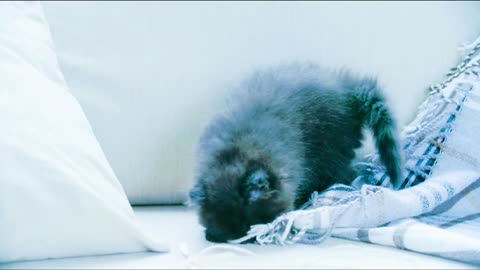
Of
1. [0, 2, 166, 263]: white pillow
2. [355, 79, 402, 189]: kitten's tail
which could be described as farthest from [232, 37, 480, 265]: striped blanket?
[0, 2, 166, 263]: white pillow

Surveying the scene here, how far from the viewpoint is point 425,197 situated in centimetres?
96

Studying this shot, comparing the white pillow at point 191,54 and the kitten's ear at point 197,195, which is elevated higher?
the white pillow at point 191,54

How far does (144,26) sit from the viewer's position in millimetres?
1181

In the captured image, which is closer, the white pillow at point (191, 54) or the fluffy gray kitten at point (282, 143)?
the fluffy gray kitten at point (282, 143)

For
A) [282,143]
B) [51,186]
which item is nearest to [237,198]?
[282,143]

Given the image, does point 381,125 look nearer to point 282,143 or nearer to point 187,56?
point 282,143

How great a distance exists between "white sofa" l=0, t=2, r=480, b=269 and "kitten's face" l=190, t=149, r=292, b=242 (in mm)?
56

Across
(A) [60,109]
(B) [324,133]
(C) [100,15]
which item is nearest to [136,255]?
(A) [60,109]

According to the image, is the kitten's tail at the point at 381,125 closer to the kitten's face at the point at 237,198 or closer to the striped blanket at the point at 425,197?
the striped blanket at the point at 425,197

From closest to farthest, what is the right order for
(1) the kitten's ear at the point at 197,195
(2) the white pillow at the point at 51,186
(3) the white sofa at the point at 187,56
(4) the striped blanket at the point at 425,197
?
(2) the white pillow at the point at 51,186
(4) the striped blanket at the point at 425,197
(1) the kitten's ear at the point at 197,195
(3) the white sofa at the point at 187,56

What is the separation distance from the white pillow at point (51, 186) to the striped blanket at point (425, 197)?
0.76 ft

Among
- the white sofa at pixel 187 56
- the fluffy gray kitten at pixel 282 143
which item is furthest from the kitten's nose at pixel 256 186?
the white sofa at pixel 187 56

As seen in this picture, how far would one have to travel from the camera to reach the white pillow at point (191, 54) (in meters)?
1.11

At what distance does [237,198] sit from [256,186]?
0.13 ft
